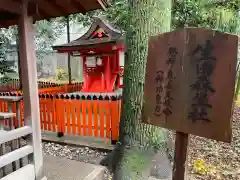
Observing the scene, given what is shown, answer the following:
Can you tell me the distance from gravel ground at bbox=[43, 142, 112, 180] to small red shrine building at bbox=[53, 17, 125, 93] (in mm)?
6268

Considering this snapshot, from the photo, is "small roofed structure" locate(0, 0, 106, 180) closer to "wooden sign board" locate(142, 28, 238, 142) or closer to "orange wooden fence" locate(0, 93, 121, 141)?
"wooden sign board" locate(142, 28, 238, 142)

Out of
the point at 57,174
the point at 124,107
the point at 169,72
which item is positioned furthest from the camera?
the point at 124,107

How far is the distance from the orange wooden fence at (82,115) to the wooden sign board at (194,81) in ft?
9.19

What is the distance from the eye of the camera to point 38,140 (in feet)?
10.4

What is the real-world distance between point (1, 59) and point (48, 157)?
464 inches

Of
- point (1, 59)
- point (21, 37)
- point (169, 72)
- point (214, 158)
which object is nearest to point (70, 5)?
point (21, 37)

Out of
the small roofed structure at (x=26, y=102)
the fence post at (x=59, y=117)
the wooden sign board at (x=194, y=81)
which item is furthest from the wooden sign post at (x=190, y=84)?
the fence post at (x=59, y=117)

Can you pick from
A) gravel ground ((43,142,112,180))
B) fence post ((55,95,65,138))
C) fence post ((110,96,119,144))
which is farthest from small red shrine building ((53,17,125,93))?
gravel ground ((43,142,112,180))

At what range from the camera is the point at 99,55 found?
40.8ft

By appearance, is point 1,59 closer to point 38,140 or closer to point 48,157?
point 48,157

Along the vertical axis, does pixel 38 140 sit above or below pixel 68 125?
above

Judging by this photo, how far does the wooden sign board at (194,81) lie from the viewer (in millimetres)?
1941

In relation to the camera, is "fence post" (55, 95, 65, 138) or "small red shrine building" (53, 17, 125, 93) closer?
"fence post" (55, 95, 65, 138)

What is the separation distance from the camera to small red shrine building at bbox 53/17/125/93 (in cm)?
1124
